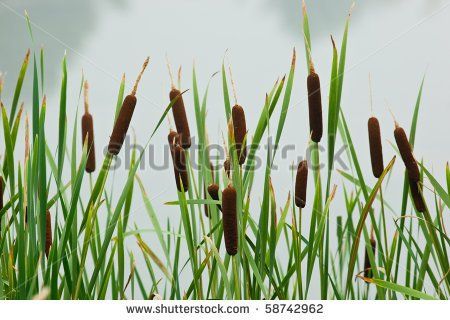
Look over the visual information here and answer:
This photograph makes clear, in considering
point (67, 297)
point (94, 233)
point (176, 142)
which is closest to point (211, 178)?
point (176, 142)

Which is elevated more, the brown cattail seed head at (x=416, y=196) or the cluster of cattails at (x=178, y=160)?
the cluster of cattails at (x=178, y=160)

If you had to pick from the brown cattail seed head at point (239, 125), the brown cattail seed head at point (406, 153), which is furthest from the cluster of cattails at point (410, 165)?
the brown cattail seed head at point (239, 125)

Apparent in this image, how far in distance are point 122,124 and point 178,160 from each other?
0.85ft

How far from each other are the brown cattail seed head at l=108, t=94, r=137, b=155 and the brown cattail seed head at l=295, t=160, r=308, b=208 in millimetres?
587

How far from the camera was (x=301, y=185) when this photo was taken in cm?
191

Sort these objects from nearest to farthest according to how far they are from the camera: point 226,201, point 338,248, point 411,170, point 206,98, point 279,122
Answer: point 226,201 < point 279,122 < point 411,170 < point 206,98 < point 338,248

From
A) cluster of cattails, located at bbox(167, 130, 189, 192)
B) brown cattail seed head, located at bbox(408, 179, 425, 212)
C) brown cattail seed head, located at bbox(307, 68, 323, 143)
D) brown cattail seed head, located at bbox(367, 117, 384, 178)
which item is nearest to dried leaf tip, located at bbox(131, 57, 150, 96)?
cluster of cattails, located at bbox(167, 130, 189, 192)

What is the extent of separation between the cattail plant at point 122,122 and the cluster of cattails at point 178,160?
0.22 m

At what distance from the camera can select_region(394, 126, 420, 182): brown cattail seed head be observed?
6.17ft

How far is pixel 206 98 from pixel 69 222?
2.52 ft

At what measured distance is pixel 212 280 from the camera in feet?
6.92

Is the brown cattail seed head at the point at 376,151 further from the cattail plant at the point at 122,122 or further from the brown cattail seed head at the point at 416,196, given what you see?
the cattail plant at the point at 122,122

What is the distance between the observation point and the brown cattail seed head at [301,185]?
1.90 m
